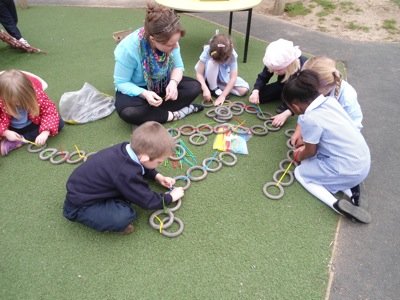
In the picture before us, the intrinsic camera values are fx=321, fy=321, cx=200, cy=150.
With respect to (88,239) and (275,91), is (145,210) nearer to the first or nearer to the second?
(88,239)

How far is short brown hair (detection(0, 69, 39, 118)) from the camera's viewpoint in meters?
2.23

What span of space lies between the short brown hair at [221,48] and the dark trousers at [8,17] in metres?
2.80

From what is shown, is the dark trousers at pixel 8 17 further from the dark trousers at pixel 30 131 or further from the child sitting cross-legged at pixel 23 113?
the dark trousers at pixel 30 131

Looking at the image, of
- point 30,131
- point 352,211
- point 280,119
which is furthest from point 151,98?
point 352,211

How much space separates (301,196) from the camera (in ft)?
7.09

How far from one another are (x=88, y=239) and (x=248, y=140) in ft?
4.76

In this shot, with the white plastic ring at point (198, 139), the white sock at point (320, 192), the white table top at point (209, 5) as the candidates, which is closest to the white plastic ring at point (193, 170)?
the white plastic ring at point (198, 139)

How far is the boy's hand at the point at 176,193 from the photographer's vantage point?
79.7 inches

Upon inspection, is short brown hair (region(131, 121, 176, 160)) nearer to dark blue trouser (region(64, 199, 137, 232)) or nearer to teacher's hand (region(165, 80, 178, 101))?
dark blue trouser (region(64, 199, 137, 232))

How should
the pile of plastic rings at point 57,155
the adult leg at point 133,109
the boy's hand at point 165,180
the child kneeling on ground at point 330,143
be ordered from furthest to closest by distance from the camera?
1. the adult leg at point 133,109
2. the pile of plastic rings at point 57,155
3. the boy's hand at point 165,180
4. the child kneeling on ground at point 330,143

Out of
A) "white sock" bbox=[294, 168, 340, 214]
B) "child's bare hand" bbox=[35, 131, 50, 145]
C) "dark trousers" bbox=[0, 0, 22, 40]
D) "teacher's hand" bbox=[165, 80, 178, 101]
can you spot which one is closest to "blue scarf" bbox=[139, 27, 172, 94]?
"teacher's hand" bbox=[165, 80, 178, 101]

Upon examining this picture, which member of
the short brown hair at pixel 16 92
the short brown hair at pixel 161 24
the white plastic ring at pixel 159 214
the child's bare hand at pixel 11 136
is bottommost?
the white plastic ring at pixel 159 214

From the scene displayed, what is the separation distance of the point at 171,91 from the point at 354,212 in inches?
64.6

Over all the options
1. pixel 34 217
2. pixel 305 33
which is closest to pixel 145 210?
pixel 34 217
